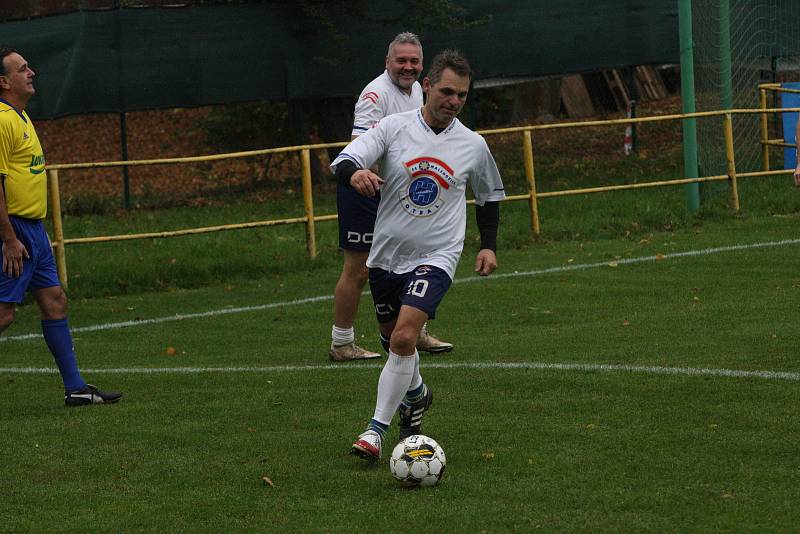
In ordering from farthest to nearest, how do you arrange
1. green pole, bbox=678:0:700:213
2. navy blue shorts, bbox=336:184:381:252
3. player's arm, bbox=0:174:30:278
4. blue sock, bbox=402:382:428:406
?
1. green pole, bbox=678:0:700:213
2. navy blue shorts, bbox=336:184:381:252
3. player's arm, bbox=0:174:30:278
4. blue sock, bbox=402:382:428:406

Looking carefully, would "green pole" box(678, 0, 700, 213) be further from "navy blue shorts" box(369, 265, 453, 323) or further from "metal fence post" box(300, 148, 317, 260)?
"navy blue shorts" box(369, 265, 453, 323)

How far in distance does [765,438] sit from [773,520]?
1.30 meters

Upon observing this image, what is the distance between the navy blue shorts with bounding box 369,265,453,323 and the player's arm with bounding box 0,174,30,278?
2.15 m

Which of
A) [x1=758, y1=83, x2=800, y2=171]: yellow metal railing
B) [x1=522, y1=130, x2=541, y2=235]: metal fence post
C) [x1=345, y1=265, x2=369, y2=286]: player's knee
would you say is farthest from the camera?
[x1=758, y1=83, x2=800, y2=171]: yellow metal railing

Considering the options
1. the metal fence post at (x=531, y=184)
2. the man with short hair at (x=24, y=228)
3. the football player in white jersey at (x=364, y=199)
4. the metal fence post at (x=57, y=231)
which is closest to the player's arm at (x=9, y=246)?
the man with short hair at (x=24, y=228)

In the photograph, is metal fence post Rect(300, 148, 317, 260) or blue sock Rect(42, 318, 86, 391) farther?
metal fence post Rect(300, 148, 317, 260)

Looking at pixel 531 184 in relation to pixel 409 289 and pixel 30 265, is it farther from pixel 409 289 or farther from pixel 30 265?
pixel 409 289

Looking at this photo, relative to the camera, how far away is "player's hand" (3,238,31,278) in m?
7.68

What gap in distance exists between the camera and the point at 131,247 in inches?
598

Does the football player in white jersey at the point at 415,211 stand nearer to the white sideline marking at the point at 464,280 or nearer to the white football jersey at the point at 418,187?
the white football jersey at the point at 418,187

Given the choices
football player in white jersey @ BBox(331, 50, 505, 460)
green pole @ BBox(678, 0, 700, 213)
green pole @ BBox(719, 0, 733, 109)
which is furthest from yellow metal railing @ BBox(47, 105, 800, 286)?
football player in white jersey @ BBox(331, 50, 505, 460)

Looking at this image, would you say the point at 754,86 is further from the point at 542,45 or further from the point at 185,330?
the point at 185,330

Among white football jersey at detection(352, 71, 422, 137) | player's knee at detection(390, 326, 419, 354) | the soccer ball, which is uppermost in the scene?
white football jersey at detection(352, 71, 422, 137)

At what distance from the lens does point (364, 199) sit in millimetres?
8906
